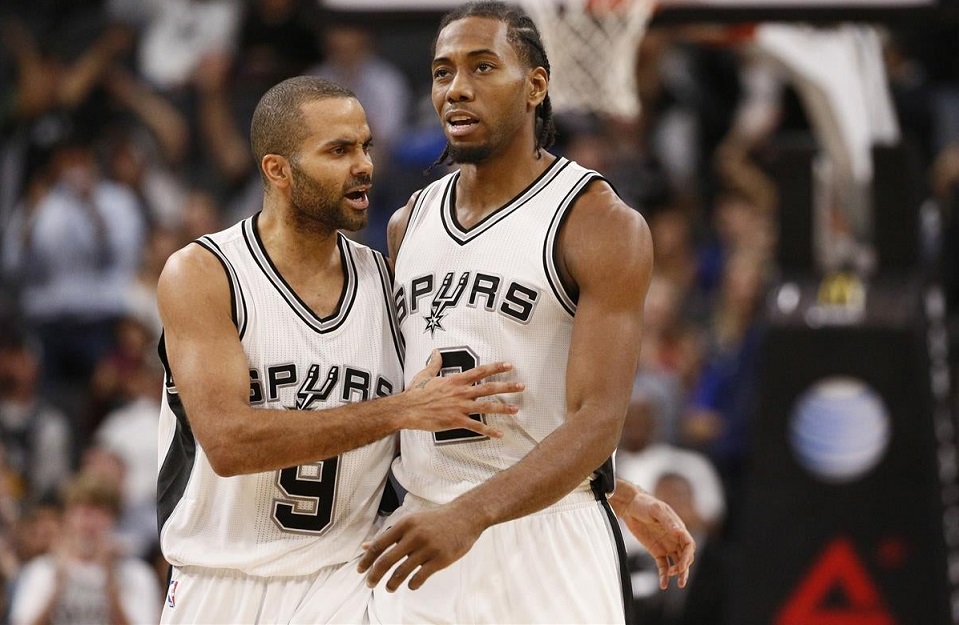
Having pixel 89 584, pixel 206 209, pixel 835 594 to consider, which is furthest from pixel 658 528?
pixel 206 209

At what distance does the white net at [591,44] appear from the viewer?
25.3 ft

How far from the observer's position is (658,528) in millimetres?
4906

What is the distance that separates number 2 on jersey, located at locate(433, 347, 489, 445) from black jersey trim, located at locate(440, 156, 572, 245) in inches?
13.5

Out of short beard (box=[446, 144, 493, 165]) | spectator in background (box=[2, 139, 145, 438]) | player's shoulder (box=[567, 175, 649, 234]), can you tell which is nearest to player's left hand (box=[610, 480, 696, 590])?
player's shoulder (box=[567, 175, 649, 234])

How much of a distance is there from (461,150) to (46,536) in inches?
217

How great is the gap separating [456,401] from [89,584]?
504cm

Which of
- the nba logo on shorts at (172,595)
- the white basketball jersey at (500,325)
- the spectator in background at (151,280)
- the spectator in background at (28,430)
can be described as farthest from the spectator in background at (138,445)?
the white basketball jersey at (500,325)

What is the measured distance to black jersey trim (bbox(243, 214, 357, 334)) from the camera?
15.4 feet

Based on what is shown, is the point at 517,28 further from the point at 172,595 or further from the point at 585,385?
the point at 172,595

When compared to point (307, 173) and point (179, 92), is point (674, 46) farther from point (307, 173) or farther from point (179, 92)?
point (307, 173)

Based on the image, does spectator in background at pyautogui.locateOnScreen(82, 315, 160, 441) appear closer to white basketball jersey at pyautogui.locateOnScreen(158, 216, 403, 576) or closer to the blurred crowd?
the blurred crowd

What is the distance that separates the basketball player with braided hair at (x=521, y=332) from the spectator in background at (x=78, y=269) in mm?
7390

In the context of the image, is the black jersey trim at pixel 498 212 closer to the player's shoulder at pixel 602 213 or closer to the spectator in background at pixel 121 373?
the player's shoulder at pixel 602 213

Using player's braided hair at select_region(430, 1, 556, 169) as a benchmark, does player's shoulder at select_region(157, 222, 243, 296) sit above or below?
below
